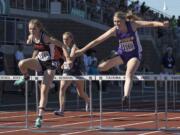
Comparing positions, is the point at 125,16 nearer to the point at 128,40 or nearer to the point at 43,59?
the point at 128,40

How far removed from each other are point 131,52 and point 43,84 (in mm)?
1792

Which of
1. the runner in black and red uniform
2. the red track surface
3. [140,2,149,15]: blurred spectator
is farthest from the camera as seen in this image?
[140,2,149,15]: blurred spectator

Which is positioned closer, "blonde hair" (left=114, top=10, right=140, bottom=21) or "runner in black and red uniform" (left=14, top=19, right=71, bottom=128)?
"blonde hair" (left=114, top=10, right=140, bottom=21)

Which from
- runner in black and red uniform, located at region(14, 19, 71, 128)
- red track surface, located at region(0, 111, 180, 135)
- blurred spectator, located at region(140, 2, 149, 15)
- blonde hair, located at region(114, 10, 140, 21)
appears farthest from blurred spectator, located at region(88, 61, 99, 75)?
blurred spectator, located at region(140, 2, 149, 15)

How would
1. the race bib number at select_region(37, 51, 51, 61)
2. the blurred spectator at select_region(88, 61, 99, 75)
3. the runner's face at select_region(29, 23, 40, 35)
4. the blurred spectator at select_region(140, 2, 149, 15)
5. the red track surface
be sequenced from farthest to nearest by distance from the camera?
the blurred spectator at select_region(140, 2, 149, 15), the blurred spectator at select_region(88, 61, 99, 75), the race bib number at select_region(37, 51, 51, 61), the runner's face at select_region(29, 23, 40, 35), the red track surface

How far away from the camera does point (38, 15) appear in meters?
30.7

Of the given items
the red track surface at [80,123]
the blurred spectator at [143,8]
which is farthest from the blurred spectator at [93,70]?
the blurred spectator at [143,8]

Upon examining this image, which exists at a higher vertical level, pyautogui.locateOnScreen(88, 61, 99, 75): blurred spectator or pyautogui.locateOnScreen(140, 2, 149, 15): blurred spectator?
pyautogui.locateOnScreen(140, 2, 149, 15): blurred spectator

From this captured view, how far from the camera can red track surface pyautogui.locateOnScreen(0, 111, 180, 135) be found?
11711mm

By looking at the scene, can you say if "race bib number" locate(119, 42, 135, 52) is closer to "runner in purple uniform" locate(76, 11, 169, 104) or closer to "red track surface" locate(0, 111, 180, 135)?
"runner in purple uniform" locate(76, 11, 169, 104)

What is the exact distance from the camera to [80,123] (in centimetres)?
1359

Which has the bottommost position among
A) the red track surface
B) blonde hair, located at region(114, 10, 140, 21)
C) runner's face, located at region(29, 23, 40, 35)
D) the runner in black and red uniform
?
the red track surface

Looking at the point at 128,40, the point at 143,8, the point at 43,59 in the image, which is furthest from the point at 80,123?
the point at 143,8

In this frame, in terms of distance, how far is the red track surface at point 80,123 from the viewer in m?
11.7
